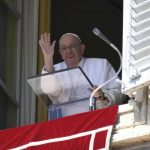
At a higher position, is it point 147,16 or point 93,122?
point 147,16

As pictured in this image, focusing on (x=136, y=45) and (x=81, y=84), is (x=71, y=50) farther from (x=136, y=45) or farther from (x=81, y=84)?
(x=136, y=45)

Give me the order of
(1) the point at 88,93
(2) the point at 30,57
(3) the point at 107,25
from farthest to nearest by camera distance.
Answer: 1. (3) the point at 107,25
2. (2) the point at 30,57
3. (1) the point at 88,93

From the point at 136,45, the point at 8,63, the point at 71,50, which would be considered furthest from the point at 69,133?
the point at 8,63

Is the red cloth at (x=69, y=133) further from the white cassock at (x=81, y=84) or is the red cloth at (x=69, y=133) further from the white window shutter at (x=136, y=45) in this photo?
the white cassock at (x=81, y=84)

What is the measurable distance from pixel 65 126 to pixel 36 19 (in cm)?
231

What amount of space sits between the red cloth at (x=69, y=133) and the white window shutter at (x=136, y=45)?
0.99 ft

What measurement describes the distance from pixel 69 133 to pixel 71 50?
1.19 m

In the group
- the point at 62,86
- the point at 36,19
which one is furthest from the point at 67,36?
the point at 36,19

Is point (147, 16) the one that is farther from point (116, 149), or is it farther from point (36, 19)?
point (36, 19)

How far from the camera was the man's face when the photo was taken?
327 inches

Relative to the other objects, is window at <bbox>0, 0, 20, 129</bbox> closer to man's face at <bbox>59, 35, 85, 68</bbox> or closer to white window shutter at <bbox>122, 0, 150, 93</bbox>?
man's face at <bbox>59, 35, 85, 68</bbox>

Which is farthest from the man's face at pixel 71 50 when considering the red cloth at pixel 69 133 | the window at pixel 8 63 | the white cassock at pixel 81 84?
the window at pixel 8 63

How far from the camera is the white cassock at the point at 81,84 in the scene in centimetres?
790

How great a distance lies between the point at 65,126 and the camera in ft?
24.1
